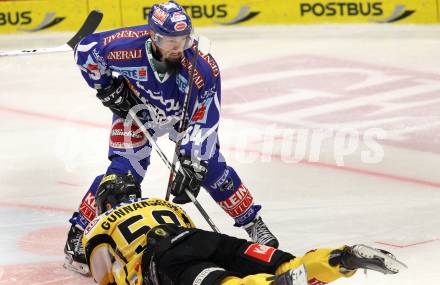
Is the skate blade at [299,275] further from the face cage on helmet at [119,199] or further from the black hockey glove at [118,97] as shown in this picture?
the black hockey glove at [118,97]

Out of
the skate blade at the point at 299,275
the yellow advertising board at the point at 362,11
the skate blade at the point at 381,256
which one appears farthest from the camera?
the yellow advertising board at the point at 362,11

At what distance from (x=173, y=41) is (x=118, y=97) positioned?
52 cm

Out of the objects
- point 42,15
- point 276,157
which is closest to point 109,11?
point 42,15

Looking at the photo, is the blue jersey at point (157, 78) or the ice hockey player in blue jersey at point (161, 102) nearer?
the ice hockey player in blue jersey at point (161, 102)

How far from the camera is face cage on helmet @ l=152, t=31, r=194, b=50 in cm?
521

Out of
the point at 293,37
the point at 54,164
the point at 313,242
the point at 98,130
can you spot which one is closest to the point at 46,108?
the point at 98,130

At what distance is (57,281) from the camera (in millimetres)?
5383

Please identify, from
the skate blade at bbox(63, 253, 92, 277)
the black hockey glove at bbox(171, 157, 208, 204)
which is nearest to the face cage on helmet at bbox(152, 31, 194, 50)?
the black hockey glove at bbox(171, 157, 208, 204)

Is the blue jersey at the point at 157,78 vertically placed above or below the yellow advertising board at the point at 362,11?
above

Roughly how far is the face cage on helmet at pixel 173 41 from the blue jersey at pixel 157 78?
0.46 ft

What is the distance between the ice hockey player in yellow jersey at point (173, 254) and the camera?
4.03 meters

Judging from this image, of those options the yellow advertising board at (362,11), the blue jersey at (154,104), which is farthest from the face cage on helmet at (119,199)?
the yellow advertising board at (362,11)

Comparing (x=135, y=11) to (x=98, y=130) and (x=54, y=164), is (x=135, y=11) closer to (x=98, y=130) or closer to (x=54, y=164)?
(x=98, y=130)

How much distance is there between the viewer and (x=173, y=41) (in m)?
5.22
